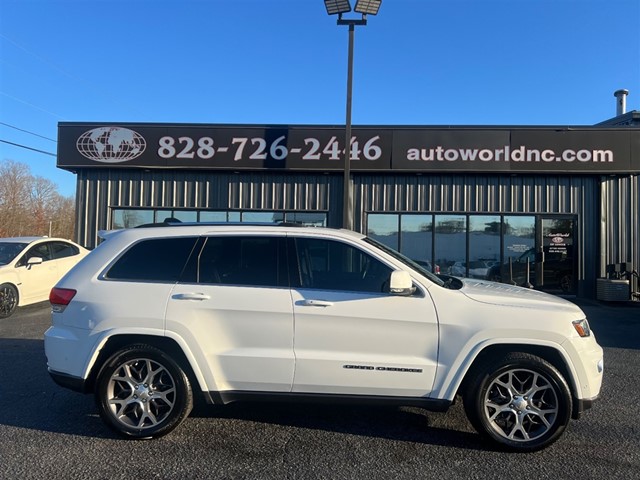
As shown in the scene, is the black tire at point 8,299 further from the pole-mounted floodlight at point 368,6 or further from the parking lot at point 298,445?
the pole-mounted floodlight at point 368,6

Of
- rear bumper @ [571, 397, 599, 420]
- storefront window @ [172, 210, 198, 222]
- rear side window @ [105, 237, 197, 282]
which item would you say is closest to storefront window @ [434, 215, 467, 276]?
storefront window @ [172, 210, 198, 222]

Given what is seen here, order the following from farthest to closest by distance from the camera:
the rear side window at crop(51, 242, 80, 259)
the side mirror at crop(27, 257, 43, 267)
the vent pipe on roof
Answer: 1. the vent pipe on roof
2. the rear side window at crop(51, 242, 80, 259)
3. the side mirror at crop(27, 257, 43, 267)

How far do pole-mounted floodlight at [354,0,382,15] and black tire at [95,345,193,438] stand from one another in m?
9.10

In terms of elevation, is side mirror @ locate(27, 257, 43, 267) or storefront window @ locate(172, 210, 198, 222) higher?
storefront window @ locate(172, 210, 198, 222)

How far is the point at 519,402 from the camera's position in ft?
12.0

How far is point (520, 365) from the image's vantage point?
3.66 metres

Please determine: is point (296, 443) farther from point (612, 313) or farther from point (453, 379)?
point (612, 313)

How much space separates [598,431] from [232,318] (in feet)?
10.7

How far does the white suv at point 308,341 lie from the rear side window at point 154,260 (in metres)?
0.02

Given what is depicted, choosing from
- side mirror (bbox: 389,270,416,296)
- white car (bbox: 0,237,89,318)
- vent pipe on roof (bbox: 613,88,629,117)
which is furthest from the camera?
vent pipe on roof (bbox: 613,88,629,117)

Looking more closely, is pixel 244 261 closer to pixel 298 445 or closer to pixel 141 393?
pixel 141 393

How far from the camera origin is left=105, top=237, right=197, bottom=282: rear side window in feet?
13.0

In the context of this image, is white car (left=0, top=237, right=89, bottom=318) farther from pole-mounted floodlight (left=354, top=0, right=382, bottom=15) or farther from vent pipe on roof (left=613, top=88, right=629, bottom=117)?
vent pipe on roof (left=613, top=88, right=629, bottom=117)

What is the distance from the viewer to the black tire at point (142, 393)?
3795 millimetres
